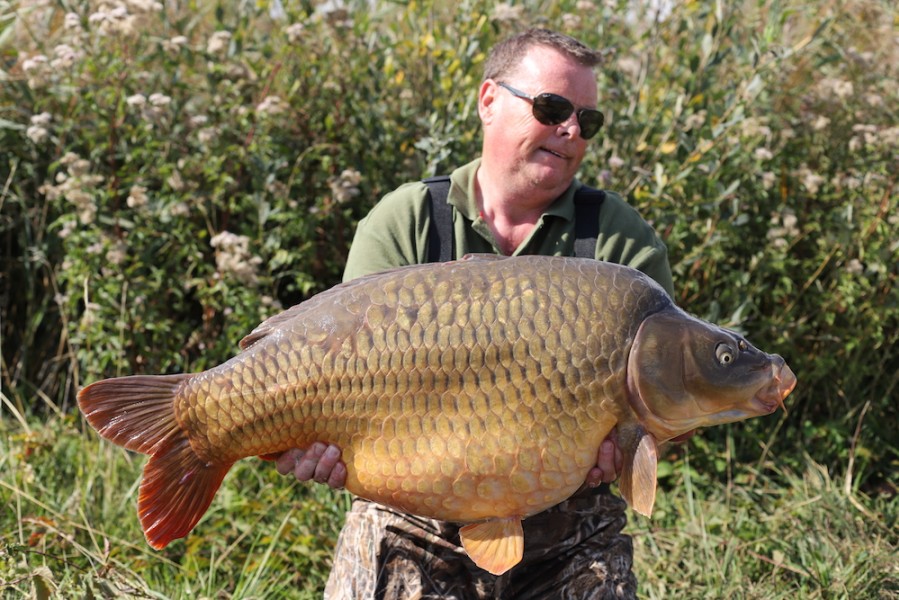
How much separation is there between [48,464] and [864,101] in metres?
2.98

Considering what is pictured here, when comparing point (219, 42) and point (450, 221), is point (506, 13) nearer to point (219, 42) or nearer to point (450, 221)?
point (219, 42)

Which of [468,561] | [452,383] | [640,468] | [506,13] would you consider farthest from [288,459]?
[506,13]

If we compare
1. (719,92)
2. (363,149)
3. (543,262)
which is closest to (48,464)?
(363,149)

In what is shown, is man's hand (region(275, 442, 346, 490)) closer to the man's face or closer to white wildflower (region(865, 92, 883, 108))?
the man's face

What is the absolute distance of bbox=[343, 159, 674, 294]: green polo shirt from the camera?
227cm

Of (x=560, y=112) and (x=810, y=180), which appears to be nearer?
(x=560, y=112)

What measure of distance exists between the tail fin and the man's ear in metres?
1.04

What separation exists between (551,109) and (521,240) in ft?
1.00

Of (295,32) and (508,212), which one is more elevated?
(295,32)

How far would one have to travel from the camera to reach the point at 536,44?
2367 mm

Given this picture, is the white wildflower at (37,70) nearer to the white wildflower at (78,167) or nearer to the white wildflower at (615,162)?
the white wildflower at (78,167)

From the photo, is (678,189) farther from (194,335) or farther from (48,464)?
(48,464)

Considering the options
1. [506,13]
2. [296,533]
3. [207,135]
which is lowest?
[296,533]

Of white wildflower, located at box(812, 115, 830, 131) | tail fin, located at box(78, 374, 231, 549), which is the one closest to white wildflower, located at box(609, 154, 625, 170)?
white wildflower, located at box(812, 115, 830, 131)
